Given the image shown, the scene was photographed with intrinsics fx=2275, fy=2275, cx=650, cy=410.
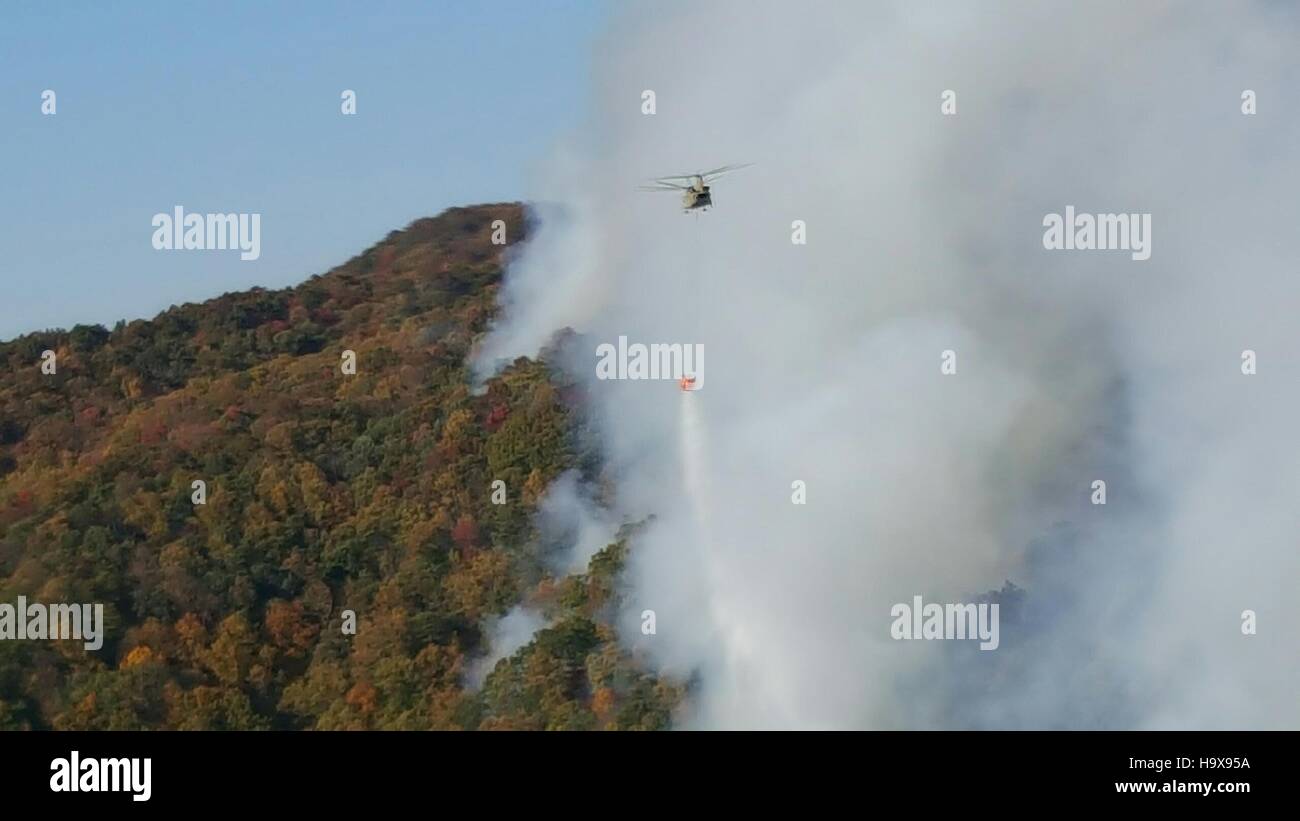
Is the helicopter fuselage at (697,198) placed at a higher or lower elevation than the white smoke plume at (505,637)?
higher

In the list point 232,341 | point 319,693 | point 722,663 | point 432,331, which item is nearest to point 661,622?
point 722,663

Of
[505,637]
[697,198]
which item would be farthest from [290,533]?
[697,198]

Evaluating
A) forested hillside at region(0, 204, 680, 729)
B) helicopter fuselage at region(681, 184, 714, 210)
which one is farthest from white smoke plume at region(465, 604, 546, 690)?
helicopter fuselage at region(681, 184, 714, 210)

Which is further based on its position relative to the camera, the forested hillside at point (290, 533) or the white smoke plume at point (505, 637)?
the white smoke plume at point (505, 637)

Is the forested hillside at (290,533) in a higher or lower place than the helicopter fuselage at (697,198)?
lower

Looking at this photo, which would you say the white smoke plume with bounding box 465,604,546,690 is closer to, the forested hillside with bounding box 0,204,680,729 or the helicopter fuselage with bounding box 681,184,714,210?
the forested hillside with bounding box 0,204,680,729

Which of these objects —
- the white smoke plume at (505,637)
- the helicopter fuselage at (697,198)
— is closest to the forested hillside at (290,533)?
the white smoke plume at (505,637)

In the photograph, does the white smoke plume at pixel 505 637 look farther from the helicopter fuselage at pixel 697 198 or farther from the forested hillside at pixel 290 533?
the helicopter fuselage at pixel 697 198

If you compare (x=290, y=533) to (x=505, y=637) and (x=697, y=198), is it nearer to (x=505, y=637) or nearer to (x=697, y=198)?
(x=505, y=637)
